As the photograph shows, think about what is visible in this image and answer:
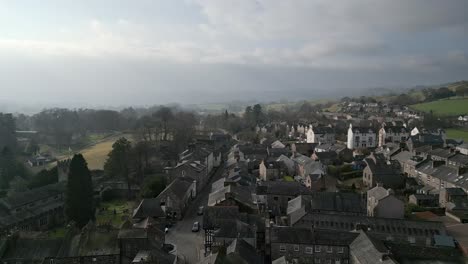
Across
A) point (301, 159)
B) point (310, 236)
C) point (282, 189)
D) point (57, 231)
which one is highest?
point (301, 159)

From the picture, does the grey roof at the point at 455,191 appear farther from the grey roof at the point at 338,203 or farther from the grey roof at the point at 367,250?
the grey roof at the point at 367,250

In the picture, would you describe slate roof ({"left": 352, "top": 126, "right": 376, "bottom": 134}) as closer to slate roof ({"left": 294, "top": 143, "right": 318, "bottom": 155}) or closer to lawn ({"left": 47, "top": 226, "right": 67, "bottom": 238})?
slate roof ({"left": 294, "top": 143, "right": 318, "bottom": 155})

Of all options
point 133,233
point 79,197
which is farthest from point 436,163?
point 79,197

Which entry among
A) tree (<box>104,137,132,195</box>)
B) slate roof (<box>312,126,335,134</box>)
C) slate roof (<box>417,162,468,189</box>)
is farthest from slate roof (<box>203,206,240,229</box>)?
slate roof (<box>312,126,335,134</box>)

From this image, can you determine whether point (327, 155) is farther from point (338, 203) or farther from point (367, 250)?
point (367, 250)

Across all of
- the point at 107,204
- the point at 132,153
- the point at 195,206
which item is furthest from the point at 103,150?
the point at 195,206

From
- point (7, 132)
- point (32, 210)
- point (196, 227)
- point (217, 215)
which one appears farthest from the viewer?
point (7, 132)
